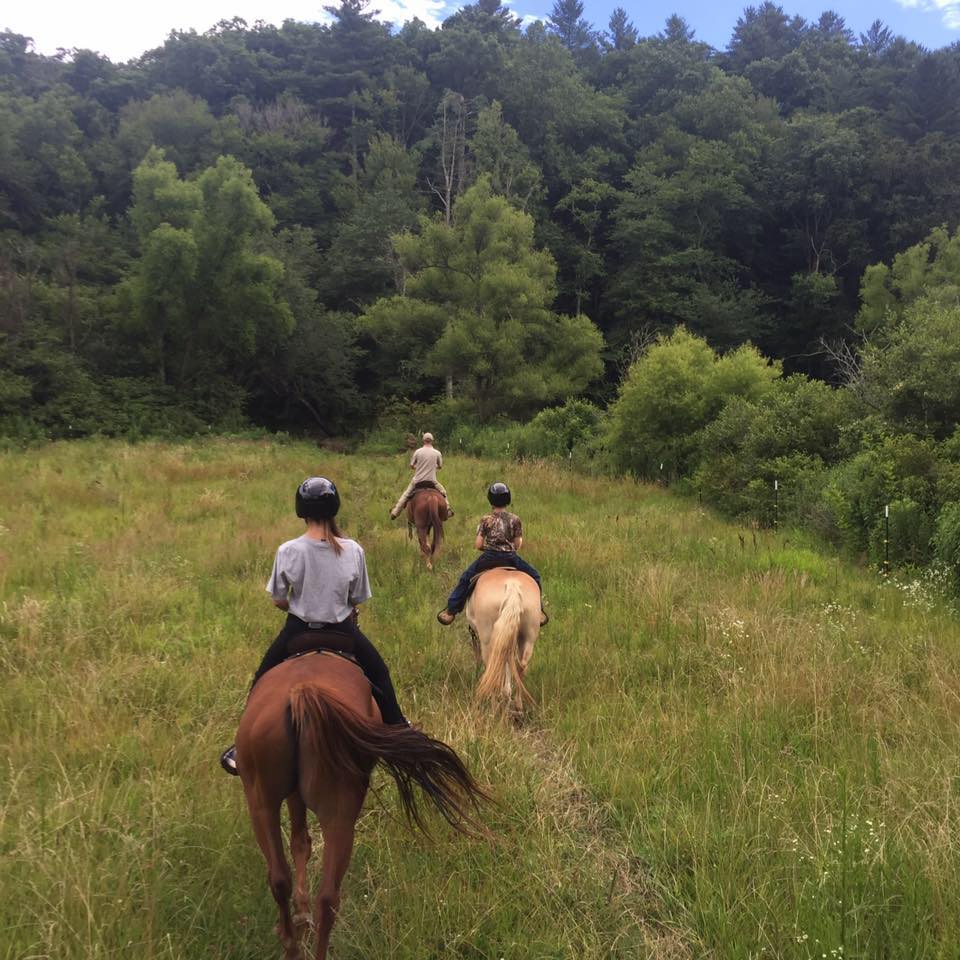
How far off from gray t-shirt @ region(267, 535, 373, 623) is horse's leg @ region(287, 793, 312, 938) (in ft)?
2.77

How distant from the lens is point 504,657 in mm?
4781

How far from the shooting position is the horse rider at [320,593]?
129 inches

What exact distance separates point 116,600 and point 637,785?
5559 millimetres

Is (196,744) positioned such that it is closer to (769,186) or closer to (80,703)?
(80,703)

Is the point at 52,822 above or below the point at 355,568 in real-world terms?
below

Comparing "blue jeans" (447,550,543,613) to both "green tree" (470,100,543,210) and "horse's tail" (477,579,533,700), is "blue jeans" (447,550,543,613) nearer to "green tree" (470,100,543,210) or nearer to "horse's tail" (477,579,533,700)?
"horse's tail" (477,579,533,700)

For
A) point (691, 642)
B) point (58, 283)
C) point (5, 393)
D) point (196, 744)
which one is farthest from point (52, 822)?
point (58, 283)

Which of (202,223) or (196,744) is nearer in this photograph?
(196,744)

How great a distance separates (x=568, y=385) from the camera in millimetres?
33344

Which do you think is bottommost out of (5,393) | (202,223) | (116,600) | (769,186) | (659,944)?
(5,393)

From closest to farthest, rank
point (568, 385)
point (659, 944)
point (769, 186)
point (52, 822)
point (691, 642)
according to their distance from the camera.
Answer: point (659, 944), point (52, 822), point (691, 642), point (568, 385), point (769, 186)

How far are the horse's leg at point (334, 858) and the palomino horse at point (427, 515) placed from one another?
664 centimetres

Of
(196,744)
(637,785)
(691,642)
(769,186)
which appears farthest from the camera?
(769,186)

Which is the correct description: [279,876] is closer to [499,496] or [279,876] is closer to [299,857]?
[299,857]
